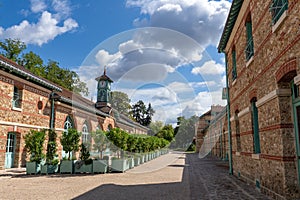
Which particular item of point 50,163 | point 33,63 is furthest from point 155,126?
point 50,163

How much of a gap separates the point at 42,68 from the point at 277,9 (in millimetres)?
26479

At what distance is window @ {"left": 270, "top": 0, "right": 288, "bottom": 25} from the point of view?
4.86m

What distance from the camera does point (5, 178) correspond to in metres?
8.84

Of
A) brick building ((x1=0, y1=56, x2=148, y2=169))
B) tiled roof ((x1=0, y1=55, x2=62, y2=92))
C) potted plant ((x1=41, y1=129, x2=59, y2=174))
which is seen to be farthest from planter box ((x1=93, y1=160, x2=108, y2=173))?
tiled roof ((x1=0, y1=55, x2=62, y2=92))

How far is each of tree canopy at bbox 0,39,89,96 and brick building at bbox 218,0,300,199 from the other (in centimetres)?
2257

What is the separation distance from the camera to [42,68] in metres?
27.0

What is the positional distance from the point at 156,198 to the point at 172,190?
113 centimetres

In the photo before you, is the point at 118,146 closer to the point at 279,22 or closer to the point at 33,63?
the point at 279,22

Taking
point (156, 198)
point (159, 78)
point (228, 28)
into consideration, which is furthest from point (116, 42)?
point (156, 198)

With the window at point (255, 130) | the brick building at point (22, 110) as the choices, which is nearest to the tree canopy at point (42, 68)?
the brick building at point (22, 110)

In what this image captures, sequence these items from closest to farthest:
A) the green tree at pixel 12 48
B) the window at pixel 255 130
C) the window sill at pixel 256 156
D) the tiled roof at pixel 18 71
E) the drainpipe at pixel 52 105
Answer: the window sill at pixel 256 156 < the window at pixel 255 130 < the tiled roof at pixel 18 71 < the drainpipe at pixel 52 105 < the green tree at pixel 12 48

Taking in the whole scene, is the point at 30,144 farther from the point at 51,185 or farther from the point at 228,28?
the point at 228,28

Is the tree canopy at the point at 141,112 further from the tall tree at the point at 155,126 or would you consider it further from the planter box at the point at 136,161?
the planter box at the point at 136,161

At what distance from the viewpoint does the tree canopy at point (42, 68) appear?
23678 mm
